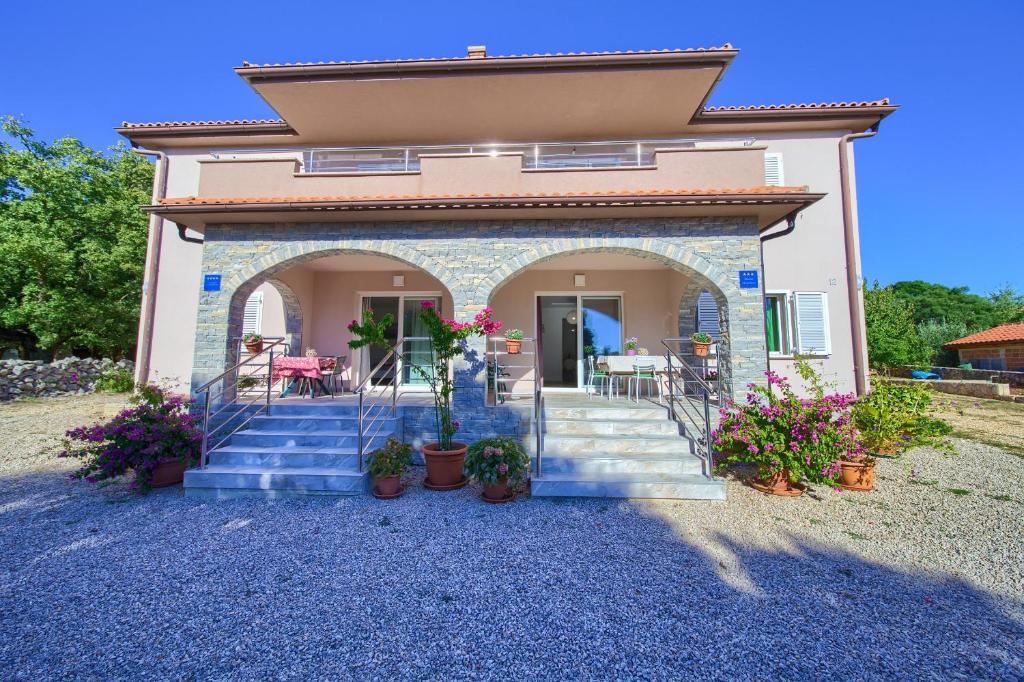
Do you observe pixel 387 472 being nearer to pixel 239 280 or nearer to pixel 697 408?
pixel 239 280

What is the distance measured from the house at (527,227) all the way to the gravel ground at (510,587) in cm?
111

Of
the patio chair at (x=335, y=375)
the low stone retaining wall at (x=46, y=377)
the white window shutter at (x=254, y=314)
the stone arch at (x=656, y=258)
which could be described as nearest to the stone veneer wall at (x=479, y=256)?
the stone arch at (x=656, y=258)

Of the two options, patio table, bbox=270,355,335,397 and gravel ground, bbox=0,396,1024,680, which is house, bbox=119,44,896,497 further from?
gravel ground, bbox=0,396,1024,680

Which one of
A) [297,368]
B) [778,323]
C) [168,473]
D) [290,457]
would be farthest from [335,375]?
[778,323]

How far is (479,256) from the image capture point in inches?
297

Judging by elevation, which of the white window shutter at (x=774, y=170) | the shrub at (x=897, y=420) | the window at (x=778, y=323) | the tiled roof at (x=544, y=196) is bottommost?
the shrub at (x=897, y=420)

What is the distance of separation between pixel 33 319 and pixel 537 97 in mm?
19885

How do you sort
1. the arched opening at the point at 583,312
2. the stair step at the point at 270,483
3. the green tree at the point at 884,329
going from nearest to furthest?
the stair step at the point at 270,483
the arched opening at the point at 583,312
the green tree at the point at 884,329

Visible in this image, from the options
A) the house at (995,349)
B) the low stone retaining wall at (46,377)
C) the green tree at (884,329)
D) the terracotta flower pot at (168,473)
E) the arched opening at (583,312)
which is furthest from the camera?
the house at (995,349)

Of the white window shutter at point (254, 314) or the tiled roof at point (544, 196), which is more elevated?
the tiled roof at point (544, 196)

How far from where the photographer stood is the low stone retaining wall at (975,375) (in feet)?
58.9

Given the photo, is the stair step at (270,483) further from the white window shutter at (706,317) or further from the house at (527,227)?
the white window shutter at (706,317)

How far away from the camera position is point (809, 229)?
376 inches

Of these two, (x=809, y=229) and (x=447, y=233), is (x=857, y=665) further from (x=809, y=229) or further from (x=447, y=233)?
(x=809, y=229)
